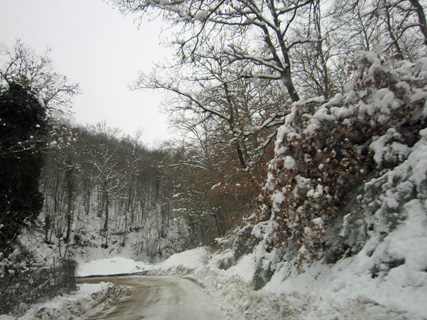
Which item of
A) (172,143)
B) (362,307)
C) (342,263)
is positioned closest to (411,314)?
(362,307)

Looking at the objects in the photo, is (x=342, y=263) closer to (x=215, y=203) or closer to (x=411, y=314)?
(x=411, y=314)

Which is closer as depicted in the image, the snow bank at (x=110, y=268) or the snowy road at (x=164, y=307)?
the snowy road at (x=164, y=307)

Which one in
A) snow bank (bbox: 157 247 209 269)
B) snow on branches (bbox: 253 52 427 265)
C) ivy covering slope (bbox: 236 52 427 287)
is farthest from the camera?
snow bank (bbox: 157 247 209 269)

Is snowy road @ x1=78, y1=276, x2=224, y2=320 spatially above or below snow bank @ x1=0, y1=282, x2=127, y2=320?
below

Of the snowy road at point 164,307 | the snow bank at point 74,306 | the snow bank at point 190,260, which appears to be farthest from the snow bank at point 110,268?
the snowy road at point 164,307

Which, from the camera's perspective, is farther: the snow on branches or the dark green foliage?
the dark green foliage

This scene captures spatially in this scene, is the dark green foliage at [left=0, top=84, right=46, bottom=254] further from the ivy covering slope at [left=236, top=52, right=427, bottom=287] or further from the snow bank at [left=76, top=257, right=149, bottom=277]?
the snow bank at [left=76, top=257, right=149, bottom=277]

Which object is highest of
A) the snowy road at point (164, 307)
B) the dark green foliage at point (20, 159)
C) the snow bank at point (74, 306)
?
the dark green foliage at point (20, 159)

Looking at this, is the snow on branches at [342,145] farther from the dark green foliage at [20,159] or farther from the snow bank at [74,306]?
the dark green foliage at [20,159]

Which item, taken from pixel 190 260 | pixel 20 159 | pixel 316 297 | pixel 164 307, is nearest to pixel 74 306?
pixel 164 307

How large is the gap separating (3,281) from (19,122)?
775 centimetres

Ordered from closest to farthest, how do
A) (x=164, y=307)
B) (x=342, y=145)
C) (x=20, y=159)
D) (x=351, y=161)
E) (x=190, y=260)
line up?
(x=351, y=161), (x=342, y=145), (x=164, y=307), (x=20, y=159), (x=190, y=260)

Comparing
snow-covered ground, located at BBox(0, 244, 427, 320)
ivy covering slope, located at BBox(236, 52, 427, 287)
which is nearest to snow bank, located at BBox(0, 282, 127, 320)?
snow-covered ground, located at BBox(0, 244, 427, 320)

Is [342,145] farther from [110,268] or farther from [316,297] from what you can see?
[110,268]
